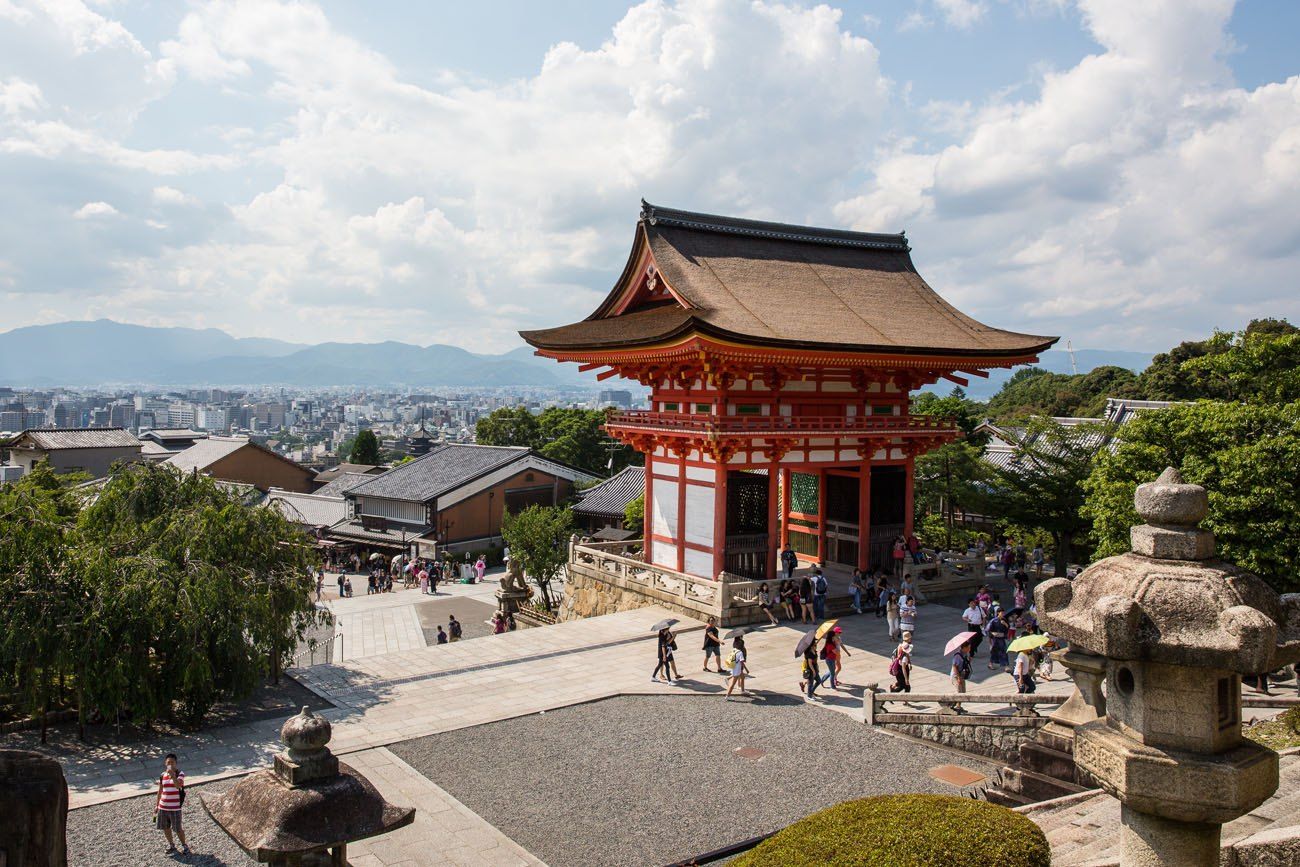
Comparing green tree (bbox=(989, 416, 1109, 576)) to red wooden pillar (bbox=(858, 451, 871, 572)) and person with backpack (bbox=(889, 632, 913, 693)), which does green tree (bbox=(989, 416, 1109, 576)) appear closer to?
red wooden pillar (bbox=(858, 451, 871, 572))

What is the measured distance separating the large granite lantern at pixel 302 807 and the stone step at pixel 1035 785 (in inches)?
360

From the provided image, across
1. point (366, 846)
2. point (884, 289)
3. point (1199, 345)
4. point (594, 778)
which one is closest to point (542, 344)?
point (884, 289)

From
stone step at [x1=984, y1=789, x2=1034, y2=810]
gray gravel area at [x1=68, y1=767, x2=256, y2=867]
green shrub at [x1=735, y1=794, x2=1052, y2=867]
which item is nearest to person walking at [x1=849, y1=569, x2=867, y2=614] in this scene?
stone step at [x1=984, y1=789, x2=1034, y2=810]

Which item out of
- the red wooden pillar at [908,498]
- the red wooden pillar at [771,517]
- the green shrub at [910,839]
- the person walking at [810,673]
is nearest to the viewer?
the green shrub at [910,839]

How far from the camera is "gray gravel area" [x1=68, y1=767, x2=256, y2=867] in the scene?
34.3 ft

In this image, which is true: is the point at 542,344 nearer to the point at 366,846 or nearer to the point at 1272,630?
the point at 366,846

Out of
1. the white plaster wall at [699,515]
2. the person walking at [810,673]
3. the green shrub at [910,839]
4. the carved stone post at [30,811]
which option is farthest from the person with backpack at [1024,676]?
the carved stone post at [30,811]

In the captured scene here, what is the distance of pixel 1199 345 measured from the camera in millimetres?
53031

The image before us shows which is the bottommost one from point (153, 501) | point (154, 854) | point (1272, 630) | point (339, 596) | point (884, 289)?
point (339, 596)

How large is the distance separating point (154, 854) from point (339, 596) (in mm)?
27137

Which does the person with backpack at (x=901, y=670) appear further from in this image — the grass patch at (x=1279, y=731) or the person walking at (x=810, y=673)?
the grass patch at (x=1279, y=731)

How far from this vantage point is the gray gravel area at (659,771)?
11.1m

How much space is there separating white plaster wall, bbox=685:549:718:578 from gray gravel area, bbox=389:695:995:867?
7152 mm

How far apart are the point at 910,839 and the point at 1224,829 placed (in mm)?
3628
